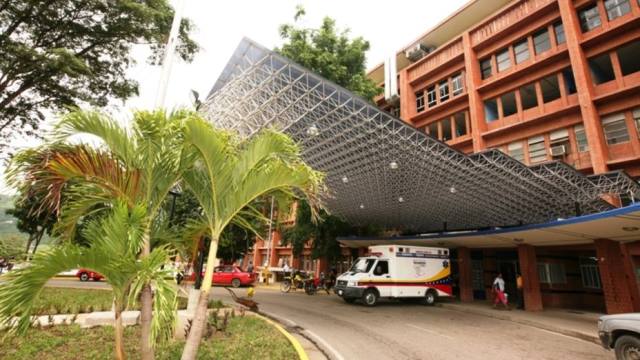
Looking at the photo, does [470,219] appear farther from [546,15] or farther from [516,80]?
[546,15]

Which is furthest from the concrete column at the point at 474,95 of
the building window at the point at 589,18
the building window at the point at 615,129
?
the building window at the point at 615,129

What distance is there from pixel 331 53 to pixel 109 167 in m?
21.6

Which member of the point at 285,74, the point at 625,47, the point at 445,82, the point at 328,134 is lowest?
the point at 328,134

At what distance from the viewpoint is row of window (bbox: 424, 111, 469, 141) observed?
26203 millimetres

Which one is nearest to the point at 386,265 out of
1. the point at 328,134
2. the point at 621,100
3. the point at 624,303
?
the point at 328,134

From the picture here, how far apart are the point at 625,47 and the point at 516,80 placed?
5560 millimetres

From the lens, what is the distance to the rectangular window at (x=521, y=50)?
22377 mm

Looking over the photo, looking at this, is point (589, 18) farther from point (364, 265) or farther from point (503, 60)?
point (364, 265)

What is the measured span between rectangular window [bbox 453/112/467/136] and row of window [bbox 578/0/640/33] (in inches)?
353

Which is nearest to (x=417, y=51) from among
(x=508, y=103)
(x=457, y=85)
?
(x=457, y=85)

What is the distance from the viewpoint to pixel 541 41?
21766 millimetres

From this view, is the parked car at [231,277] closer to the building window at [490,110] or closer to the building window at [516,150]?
the building window at [516,150]

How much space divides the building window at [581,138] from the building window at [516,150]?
301 centimetres

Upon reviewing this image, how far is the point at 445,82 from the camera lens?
28.0m
